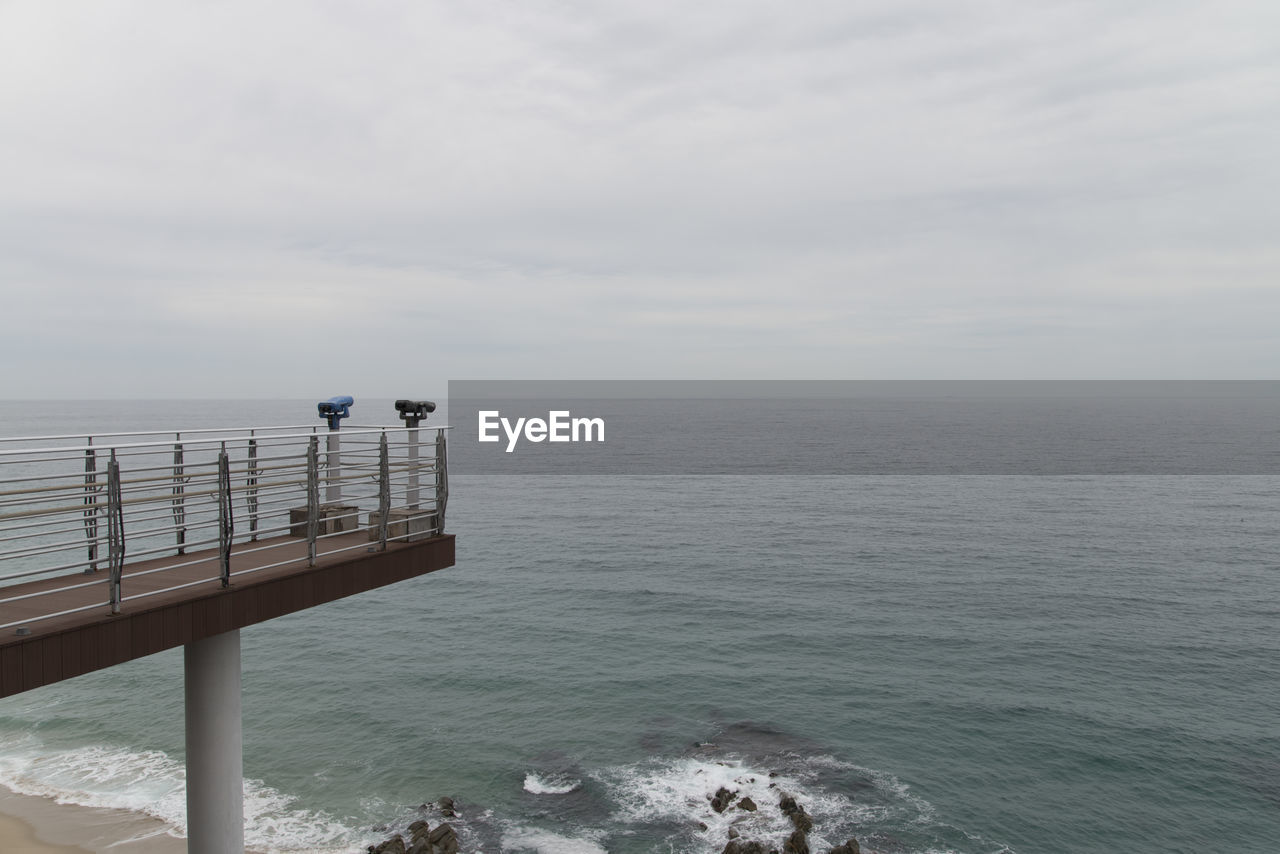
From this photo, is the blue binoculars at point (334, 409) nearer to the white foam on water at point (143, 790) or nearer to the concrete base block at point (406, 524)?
the concrete base block at point (406, 524)

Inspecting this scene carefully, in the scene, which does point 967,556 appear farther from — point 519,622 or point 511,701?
point 511,701

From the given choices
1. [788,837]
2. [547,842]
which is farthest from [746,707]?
[547,842]

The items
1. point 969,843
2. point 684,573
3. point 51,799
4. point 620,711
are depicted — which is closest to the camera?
point 969,843

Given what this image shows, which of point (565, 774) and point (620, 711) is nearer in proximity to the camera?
point (565, 774)

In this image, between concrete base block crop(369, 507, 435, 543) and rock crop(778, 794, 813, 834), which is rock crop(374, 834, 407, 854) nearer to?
rock crop(778, 794, 813, 834)

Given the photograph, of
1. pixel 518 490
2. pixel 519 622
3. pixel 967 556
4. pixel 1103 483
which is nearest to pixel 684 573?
pixel 519 622

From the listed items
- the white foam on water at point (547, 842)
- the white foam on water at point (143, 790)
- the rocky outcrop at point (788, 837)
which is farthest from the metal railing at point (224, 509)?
the rocky outcrop at point (788, 837)

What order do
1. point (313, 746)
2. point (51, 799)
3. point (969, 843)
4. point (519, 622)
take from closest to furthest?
point (969, 843) < point (51, 799) < point (313, 746) < point (519, 622)
